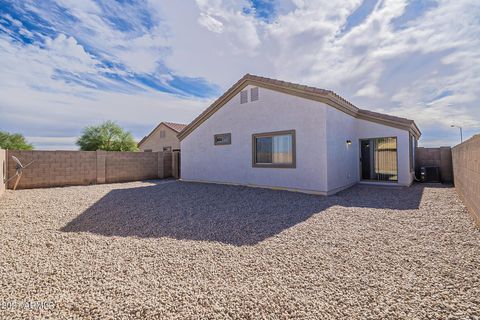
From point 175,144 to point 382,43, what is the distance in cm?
1774

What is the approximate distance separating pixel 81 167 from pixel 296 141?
10.8m

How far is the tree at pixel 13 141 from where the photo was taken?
20906mm

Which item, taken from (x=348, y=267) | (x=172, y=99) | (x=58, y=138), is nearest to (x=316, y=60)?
(x=348, y=267)

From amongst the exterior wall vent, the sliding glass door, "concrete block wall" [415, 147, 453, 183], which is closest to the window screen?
the exterior wall vent

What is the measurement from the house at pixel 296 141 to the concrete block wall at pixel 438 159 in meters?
2.84

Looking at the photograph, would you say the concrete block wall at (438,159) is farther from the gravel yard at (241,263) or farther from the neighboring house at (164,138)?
the neighboring house at (164,138)

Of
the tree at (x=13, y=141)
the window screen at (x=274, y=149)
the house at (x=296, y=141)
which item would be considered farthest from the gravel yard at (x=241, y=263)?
the tree at (x=13, y=141)

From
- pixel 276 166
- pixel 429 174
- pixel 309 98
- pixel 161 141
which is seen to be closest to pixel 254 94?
pixel 309 98

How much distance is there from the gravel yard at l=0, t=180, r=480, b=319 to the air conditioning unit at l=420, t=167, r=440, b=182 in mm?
5854

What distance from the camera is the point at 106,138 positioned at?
2456cm

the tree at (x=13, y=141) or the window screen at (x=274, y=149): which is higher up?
the tree at (x=13, y=141)

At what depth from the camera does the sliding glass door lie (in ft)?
32.7

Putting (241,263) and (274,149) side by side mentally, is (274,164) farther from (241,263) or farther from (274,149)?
(241,263)

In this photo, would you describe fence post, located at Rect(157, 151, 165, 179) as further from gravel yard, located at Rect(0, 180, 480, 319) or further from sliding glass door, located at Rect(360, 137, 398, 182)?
sliding glass door, located at Rect(360, 137, 398, 182)
